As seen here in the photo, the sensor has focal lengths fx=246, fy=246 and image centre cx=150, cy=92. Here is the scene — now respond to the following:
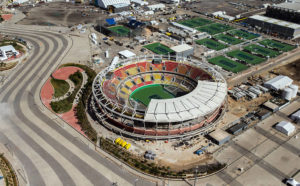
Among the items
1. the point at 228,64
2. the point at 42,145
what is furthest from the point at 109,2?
the point at 42,145

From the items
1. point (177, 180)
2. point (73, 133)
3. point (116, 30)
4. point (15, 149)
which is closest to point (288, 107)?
point (177, 180)

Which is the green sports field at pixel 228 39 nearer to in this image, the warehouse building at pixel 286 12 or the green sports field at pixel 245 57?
the green sports field at pixel 245 57

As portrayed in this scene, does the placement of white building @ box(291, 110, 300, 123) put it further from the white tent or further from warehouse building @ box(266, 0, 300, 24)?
warehouse building @ box(266, 0, 300, 24)

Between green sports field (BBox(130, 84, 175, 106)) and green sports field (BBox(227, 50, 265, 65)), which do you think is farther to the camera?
green sports field (BBox(227, 50, 265, 65))

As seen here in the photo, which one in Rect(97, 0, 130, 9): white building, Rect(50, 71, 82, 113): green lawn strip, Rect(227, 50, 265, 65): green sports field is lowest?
Rect(50, 71, 82, 113): green lawn strip

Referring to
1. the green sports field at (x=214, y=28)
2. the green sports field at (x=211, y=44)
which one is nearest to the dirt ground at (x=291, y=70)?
the green sports field at (x=211, y=44)

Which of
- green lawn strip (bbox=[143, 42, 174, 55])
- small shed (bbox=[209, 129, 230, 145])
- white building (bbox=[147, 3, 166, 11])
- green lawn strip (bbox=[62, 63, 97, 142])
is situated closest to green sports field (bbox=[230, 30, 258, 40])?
green lawn strip (bbox=[143, 42, 174, 55])

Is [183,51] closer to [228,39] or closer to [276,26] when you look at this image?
[228,39]

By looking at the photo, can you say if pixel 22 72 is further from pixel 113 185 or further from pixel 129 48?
pixel 113 185
